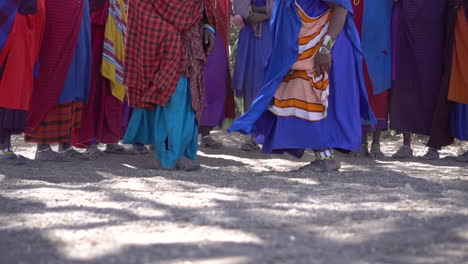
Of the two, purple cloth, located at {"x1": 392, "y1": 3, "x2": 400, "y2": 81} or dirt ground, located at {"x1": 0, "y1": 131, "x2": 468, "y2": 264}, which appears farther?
purple cloth, located at {"x1": 392, "y1": 3, "x2": 400, "y2": 81}

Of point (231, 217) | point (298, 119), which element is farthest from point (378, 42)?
point (231, 217)

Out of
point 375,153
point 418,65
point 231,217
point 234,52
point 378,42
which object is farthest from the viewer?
point 234,52

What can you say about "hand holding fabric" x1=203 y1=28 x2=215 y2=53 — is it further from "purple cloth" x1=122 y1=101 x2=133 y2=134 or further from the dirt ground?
"purple cloth" x1=122 y1=101 x2=133 y2=134

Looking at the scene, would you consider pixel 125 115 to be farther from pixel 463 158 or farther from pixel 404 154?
pixel 463 158

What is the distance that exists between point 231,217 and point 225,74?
13.9ft

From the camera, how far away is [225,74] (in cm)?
723

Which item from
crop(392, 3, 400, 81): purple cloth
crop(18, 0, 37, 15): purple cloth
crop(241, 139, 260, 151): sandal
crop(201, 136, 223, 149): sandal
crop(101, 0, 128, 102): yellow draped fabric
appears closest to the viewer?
crop(18, 0, 37, 15): purple cloth

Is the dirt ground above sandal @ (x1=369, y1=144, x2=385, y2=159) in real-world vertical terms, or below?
above

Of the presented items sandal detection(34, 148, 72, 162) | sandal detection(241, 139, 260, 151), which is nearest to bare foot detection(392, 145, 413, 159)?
sandal detection(241, 139, 260, 151)

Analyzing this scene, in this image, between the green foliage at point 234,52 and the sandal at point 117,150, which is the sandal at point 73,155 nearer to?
the sandal at point 117,150

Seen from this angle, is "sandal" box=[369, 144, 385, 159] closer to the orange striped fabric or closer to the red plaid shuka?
the orange striped fabric

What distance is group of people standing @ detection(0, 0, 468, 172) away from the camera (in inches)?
190

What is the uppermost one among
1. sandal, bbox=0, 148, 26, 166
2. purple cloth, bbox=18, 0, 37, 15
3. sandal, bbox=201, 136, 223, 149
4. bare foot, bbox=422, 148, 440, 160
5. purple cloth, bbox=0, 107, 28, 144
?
purple cloth, bbox=18, 0, 37, 15

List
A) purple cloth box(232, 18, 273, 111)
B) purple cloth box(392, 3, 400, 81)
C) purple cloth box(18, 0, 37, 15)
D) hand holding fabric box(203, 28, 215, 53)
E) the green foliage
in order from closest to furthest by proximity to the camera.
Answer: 1. purple cloth box(18, 0, 37, 15)
2. hand holding fabric box(203, 28, 215, 53)
3. purple cloth box(392, 3, 400, 81)
4. purple cloth box(232, 18, 273, 111)
5. the green foliage
